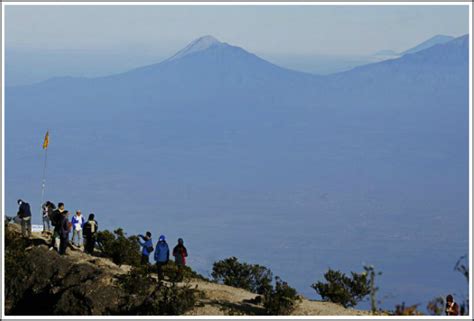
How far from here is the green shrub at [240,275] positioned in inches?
1201

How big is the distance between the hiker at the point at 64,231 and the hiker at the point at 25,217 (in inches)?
59.0

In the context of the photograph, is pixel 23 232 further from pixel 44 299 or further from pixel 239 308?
pixel 239 308

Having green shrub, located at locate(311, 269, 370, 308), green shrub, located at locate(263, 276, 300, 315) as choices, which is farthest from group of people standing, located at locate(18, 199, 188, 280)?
green shrub, located at locate(311, 269, 370, 308)

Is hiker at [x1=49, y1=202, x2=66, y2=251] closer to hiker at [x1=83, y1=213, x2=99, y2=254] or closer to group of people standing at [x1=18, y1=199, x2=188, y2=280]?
group of people standing at [x1=18, y1=199, x2=188, y2=280]

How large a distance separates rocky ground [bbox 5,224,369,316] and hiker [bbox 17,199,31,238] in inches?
34.7

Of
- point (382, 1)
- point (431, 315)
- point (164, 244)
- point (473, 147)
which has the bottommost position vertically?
point (431, 315)

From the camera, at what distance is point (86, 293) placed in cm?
2495

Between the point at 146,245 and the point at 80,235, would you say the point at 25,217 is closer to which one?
the point at 80,235

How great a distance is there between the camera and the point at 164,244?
25625 millimetres

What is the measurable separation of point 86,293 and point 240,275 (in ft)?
23.7

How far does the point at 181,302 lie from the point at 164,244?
2227 mm

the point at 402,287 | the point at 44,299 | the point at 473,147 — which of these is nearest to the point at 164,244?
the point at 44,299

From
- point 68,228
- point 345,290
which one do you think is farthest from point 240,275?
point 68,228

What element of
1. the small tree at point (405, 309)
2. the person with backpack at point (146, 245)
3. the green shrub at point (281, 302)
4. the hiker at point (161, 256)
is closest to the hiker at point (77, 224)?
the person with backpack at point (146, 245)
